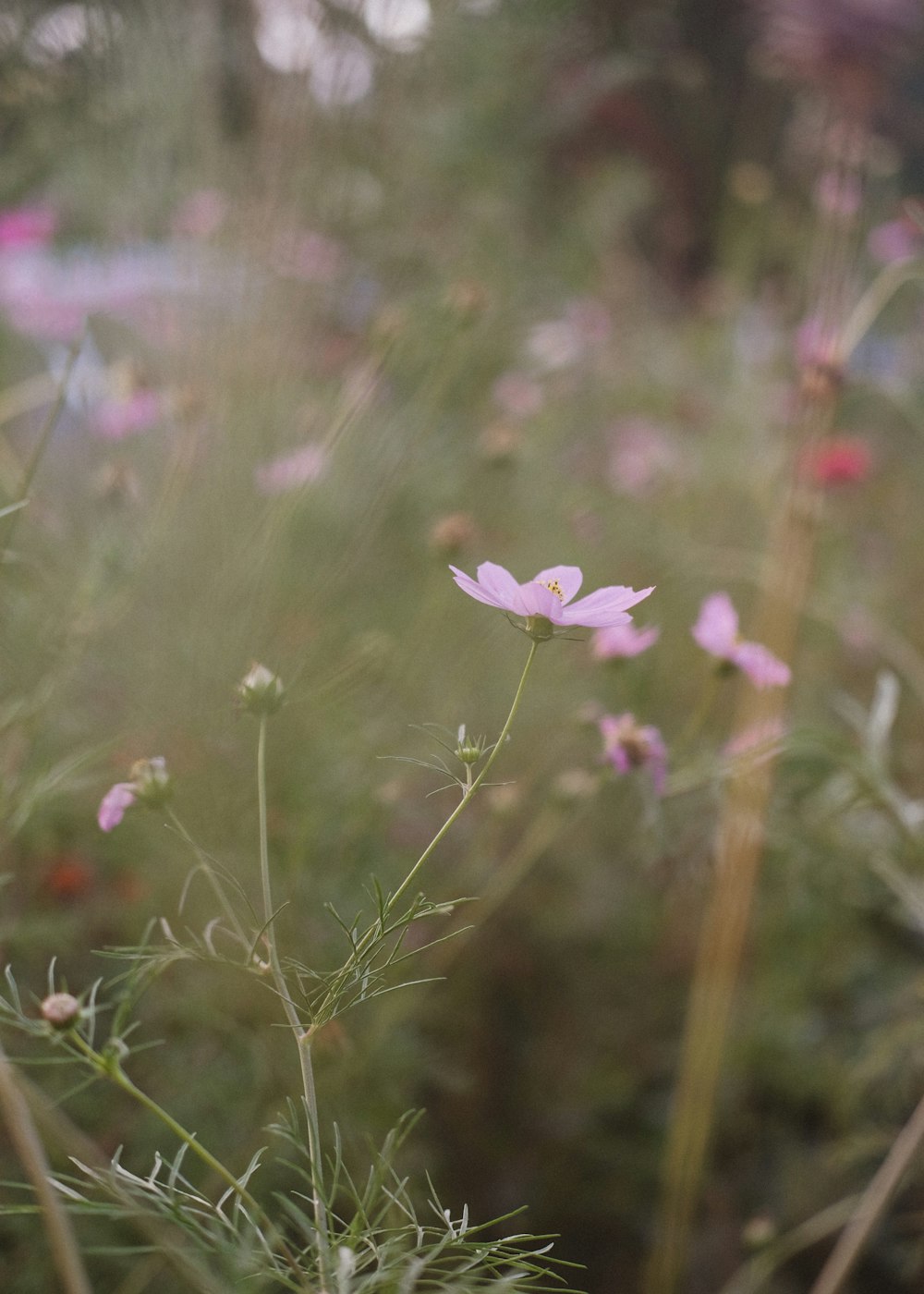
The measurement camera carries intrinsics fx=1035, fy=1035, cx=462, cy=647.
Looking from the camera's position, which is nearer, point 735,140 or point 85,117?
point 85,117

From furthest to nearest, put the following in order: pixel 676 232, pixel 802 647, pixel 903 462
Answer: pixel 676 232 < pixel 903 462 < pixel 802 647

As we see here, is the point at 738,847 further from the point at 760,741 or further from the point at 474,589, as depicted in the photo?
the point at 474,589

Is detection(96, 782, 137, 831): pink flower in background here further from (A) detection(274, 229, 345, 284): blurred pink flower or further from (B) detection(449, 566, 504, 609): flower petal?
(A) detection(274, 229, 345, 284): blurred pink flower

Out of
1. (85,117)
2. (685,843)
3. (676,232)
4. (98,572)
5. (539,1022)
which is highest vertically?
(85,117)

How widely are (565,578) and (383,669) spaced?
29 centimetres

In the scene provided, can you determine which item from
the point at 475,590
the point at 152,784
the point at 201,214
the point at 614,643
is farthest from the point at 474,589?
the point at 201,214

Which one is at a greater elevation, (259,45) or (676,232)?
(259,45)

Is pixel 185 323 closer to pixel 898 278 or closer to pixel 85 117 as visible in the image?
pixel 85 117

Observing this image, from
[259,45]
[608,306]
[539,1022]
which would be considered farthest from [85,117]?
[608,306]

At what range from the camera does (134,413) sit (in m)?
0.69

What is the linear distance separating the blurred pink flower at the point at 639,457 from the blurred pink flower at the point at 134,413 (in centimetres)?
51

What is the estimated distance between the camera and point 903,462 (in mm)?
1509

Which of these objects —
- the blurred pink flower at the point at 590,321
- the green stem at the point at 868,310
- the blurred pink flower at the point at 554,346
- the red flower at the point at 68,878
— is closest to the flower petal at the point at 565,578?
the green stem at the point at 868,310

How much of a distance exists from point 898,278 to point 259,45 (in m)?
0.51
